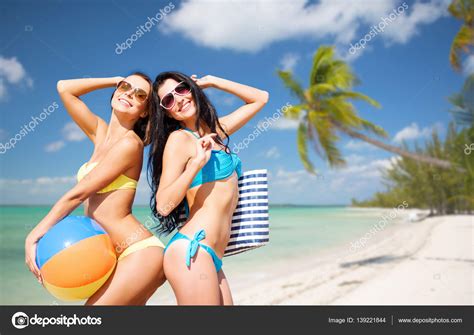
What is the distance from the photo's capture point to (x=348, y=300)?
819 cm

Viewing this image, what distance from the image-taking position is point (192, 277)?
213 cm

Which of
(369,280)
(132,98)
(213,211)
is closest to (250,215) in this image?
(213,211)

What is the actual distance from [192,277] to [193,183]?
0.51 metres

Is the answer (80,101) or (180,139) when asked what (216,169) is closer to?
(180,139)

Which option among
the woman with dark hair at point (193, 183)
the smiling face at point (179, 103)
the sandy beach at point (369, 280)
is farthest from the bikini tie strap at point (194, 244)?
the sandy beach at point (369, 280)

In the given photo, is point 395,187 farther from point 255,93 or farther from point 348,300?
point 255,93

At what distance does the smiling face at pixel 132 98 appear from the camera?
2.47m

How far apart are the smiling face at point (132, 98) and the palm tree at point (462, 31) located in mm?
12120

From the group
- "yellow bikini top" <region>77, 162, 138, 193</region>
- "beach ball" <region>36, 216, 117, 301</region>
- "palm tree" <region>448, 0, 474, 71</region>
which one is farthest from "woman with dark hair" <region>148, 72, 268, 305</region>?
"palm tree" <region>448, 0, 474, 71</region>

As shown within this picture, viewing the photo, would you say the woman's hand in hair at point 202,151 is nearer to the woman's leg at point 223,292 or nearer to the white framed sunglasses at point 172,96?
the white framed sunglasses at point 172,96

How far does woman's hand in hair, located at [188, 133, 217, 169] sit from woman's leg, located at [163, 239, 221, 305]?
1.39ft

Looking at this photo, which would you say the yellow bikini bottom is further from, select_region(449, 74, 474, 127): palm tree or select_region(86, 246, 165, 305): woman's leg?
select_region(449, 74, 474, 127): palm tree
